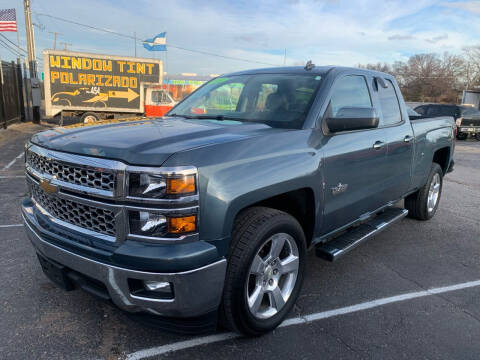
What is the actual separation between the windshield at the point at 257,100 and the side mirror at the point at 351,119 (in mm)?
243

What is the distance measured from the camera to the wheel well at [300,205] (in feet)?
9.41

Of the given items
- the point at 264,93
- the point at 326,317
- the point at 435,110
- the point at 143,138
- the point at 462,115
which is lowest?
the point at 326,317

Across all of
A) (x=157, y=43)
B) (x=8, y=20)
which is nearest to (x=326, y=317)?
(x=8, y=20)

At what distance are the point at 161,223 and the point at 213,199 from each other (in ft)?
1.02

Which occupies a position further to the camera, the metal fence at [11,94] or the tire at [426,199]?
the metal fence at [11,94]

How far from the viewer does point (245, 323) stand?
2465 millimetres

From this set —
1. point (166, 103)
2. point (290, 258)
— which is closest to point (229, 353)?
point (290, 258)

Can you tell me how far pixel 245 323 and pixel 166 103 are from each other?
16425 mm

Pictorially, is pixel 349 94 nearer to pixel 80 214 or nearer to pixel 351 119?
pixel 351 119

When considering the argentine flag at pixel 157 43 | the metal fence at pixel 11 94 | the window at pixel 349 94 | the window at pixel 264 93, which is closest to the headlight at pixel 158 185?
the window at pixel 264 93

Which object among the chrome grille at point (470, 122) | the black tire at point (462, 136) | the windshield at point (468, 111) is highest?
the windshield at point (468, 111)

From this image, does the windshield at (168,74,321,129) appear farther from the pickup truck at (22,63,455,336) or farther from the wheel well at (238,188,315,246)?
the wheel well at (238,188,315,246)

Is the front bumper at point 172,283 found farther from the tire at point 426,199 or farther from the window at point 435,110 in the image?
the window at point 435,110

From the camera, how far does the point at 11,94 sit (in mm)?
17406
